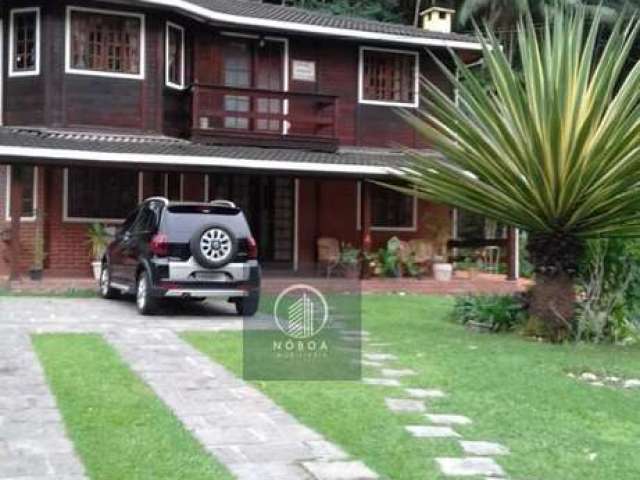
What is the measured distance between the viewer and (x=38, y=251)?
16.6 metres

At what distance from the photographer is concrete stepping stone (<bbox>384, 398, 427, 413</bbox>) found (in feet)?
22.1

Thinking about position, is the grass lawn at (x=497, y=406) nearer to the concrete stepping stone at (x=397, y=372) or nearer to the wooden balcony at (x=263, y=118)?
the concrete stepping stone at (x=397, y=372)

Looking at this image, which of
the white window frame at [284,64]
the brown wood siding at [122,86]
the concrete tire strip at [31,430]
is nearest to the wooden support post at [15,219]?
the brown wood siding at [122,86]

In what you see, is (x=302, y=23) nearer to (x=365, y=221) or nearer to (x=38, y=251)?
(x=365, y=221)

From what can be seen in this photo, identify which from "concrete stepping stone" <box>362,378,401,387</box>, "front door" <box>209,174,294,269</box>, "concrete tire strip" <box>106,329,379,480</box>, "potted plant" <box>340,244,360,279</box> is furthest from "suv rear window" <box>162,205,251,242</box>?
"front door" <box>209,174,294,269</box>

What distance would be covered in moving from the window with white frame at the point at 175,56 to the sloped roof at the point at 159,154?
1466 millimetres

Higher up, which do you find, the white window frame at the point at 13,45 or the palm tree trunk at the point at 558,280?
the white window frame at the point at 13,45

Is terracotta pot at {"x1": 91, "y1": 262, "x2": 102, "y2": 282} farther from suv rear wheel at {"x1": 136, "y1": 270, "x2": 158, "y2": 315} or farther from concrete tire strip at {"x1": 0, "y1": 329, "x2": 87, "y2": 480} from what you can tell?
concrete tire strip at {"x1": 0, "y1": 329, "x2": 87, "y2": 480}

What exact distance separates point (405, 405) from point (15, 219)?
10880 mm

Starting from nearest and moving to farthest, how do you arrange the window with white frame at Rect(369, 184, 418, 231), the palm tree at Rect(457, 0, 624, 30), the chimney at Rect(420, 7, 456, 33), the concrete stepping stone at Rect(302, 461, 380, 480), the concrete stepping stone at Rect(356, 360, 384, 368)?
1. the concrete stepping stone at Rect(302, 461, 380, 480)
2. the concrete stepping stone at Rect(356, 360, 384, 368)
3. the window with white frame at Rect(369, 184, 418, 231)
4. the chimney at Rect(420, 7, 456, 33)
5. the palm tree at Rect(457, 0, 624, 30)

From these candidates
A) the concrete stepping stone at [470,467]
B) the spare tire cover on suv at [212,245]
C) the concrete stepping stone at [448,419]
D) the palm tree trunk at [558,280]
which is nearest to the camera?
the concrete stepping stone at [470,467]

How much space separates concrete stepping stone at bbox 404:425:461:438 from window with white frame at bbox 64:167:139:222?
1283 cm

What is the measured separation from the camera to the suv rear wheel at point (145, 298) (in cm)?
1226

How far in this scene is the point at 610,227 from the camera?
10508 mm
